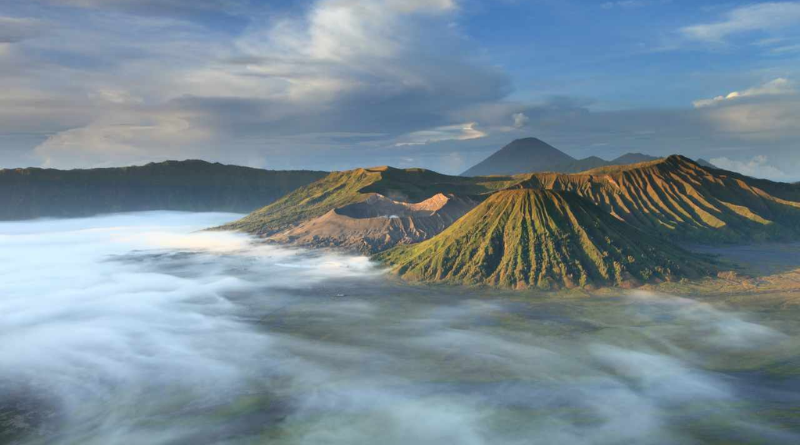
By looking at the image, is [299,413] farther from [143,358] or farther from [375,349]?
[143,358]

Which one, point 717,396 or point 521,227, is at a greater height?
point 521,227

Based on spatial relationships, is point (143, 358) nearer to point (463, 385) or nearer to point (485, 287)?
point (463, 385)

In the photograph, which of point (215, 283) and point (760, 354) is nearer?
point (760, 354)

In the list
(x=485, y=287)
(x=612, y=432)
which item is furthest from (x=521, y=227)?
(x=612, y=432)

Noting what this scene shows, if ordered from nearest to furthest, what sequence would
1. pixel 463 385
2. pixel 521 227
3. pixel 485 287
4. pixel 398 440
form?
1. pixel 398 440
2. pixel 463 385
3. pixel 485 287
4. pixel 521 227

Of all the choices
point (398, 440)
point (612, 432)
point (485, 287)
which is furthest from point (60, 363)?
point (485, 287)

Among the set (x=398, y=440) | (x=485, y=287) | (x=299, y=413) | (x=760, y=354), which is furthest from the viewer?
(x=485, y=287)
